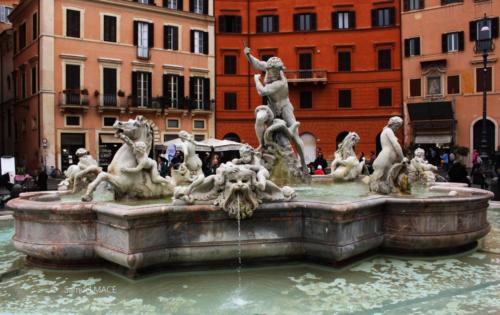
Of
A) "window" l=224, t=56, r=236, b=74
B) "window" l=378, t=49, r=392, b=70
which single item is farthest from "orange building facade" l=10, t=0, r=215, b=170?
"window" l=378, t=49, r=392, b=70

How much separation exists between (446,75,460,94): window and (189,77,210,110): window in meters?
16.7

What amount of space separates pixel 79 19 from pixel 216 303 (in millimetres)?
29868

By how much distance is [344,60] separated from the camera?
120 ft

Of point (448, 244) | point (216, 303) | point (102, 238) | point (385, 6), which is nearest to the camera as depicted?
point (216, 303)

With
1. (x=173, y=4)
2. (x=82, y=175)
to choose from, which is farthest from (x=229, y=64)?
(x=82, y=175)

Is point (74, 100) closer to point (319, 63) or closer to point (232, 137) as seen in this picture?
point (232, 137)

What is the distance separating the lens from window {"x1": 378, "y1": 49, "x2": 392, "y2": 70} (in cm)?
3584

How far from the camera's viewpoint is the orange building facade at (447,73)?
31.8 m

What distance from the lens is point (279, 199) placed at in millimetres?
5684

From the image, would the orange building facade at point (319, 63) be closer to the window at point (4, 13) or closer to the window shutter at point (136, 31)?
the window shutter at point (136, 31)

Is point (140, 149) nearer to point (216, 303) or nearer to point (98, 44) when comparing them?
point (216, 303)

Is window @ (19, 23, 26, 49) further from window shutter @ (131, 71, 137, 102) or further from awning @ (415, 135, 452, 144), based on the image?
awning @ (415, 135, 452, 144)

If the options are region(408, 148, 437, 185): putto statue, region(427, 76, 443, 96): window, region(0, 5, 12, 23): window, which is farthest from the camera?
region(0, 5, 12, 23): window

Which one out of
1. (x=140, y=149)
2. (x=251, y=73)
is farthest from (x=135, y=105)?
(x=140, y=149)
